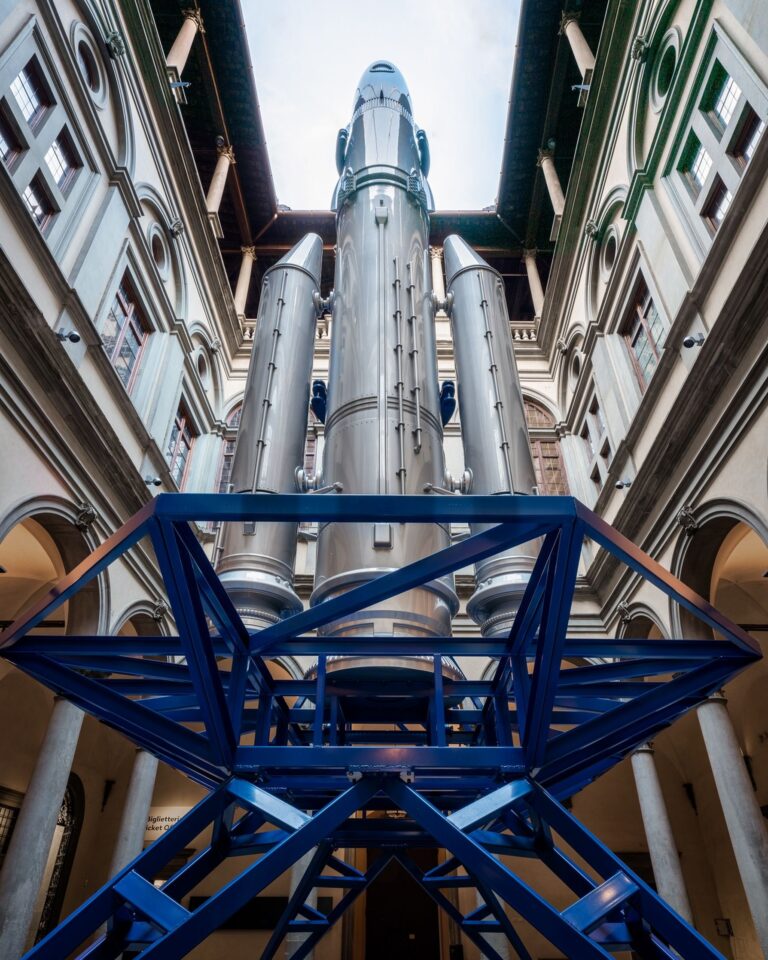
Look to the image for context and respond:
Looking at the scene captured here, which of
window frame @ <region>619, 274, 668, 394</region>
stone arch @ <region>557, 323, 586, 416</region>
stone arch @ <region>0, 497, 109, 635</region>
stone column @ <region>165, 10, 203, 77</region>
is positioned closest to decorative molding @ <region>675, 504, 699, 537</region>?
window frame @ <region>619, 274, 668, 394</region>

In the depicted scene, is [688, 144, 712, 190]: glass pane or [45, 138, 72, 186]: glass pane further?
[688, 144, 712, 190]: glass pane

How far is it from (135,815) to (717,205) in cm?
1281

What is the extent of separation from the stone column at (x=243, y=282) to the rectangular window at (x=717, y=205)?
475 inches

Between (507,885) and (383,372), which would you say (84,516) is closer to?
(383,372)

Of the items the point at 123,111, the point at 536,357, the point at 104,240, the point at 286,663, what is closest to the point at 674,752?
the point at 286,663

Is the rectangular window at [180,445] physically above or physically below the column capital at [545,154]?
below

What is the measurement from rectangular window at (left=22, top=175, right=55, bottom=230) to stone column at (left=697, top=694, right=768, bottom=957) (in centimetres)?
1130

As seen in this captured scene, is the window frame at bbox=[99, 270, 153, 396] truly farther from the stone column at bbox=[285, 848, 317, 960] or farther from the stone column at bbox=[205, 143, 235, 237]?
the stone column at bbox=[285, 848, 317, 960]

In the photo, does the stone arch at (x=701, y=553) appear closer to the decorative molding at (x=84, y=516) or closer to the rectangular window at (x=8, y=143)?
the decorative molding at (x=84, y=516)

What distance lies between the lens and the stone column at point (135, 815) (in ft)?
31.1

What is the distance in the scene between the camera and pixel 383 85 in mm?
9039

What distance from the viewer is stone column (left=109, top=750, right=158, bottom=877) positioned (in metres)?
9.49

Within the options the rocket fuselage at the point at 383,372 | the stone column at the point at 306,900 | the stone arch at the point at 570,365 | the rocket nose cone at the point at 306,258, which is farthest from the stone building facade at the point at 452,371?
the rocket fuselage at the point at 383,372

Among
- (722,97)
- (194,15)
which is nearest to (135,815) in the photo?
(722,97)
